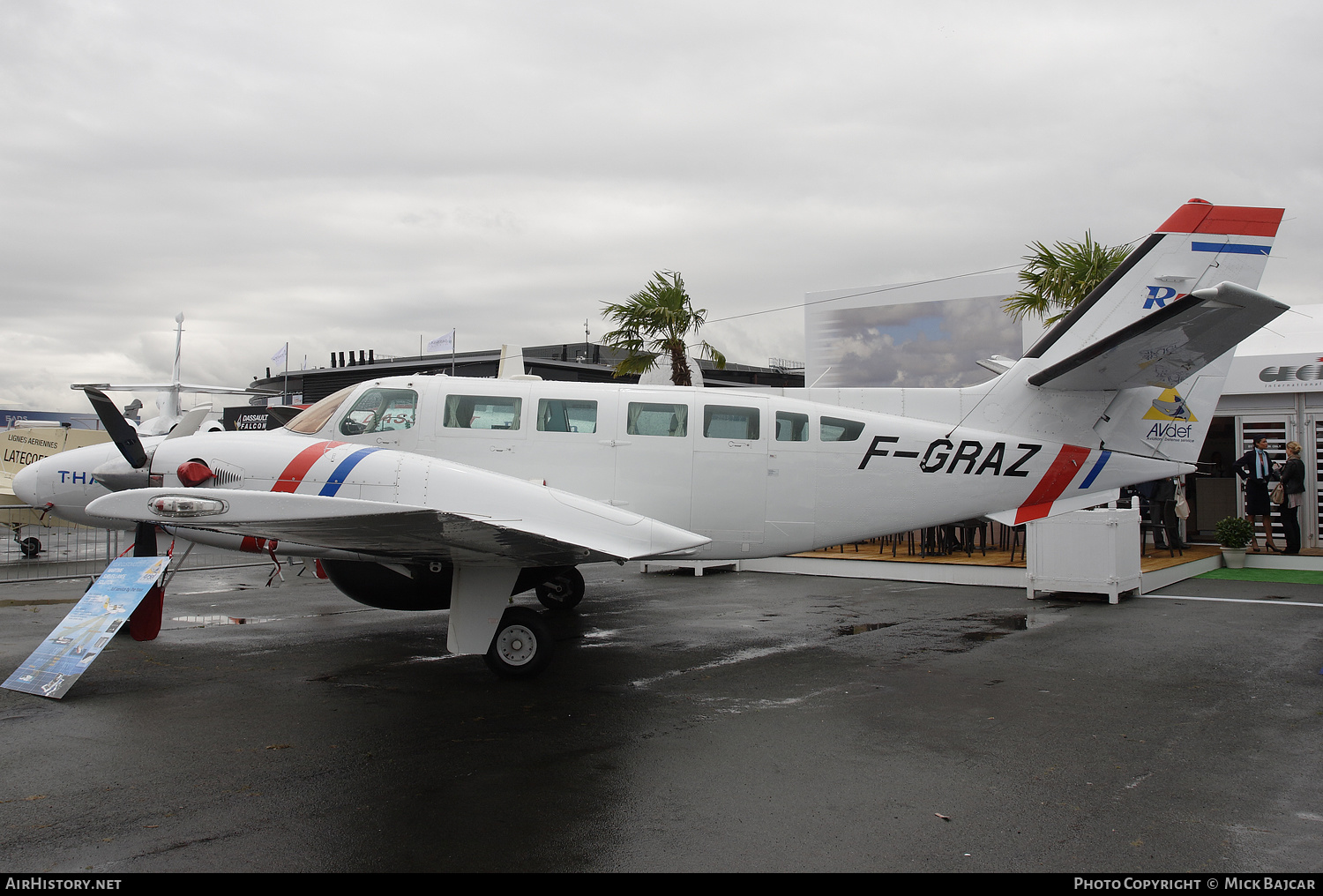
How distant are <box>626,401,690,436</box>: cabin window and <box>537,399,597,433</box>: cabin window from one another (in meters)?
0.41

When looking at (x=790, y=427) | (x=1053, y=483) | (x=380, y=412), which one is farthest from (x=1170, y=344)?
(x=380, y=412)

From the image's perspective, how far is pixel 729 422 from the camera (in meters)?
8.76

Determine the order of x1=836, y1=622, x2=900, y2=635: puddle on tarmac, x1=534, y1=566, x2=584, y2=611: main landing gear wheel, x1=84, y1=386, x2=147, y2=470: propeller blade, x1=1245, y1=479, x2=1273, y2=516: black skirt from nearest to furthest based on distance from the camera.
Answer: x1=84, y1=386, x2=147, y2=470: propeller blade, x1=836, y1=622, x2=900, y2=635: puddle on tarmac, x1=534, y1=566, x2=584, y2=611: main landing gear wheel, x1=1245, y1=479, x2=1273, y2=516: black skirt

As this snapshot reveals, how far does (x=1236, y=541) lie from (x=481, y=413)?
48.3 ft

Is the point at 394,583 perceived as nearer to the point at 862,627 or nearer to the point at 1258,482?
the point at 862,627

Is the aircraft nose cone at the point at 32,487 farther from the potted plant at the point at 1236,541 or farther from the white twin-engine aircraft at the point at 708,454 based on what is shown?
the potted plant at the point at 1236,541

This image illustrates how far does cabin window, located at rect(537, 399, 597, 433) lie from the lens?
8.59 meters

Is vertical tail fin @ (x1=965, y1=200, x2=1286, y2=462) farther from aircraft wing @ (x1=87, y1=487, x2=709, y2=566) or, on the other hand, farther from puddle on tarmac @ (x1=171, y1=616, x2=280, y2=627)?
puddle on tarmac @ (x1=171, y1=616, x2=280, y2=627)

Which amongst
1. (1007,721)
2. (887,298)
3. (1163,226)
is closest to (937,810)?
(1007,721)

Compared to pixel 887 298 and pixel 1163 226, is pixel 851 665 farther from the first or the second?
pixel 887 298

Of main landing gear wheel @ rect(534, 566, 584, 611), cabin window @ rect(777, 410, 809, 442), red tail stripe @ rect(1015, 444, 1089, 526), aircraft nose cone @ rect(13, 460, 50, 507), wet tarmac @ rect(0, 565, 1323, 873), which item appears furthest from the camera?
main landing gear wheel @ rect(534, 566, 584, 611)

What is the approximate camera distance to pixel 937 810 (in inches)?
188

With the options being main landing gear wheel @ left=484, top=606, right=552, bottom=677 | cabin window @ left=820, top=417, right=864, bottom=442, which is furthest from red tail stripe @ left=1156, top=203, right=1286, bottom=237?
main landing gear wheel @ left=484, top=606, right=552, bottom=677

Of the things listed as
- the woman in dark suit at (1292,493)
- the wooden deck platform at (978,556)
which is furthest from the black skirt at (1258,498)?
the wooden deck platform at (978,556)
